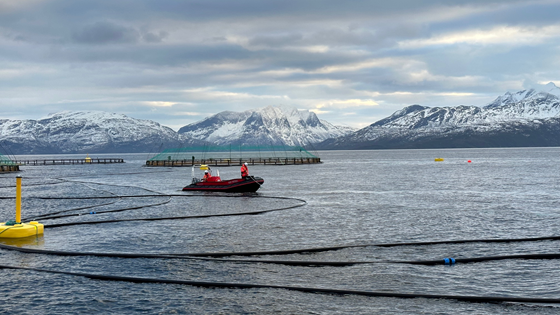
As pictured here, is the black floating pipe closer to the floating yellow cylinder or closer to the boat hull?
the floating yellow cylinder

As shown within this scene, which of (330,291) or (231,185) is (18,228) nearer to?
(330,291)

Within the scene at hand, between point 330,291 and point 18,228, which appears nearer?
point 330,291

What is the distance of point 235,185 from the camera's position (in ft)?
190

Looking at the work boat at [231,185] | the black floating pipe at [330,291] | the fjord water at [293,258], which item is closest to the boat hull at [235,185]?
the work boat at [231,185]

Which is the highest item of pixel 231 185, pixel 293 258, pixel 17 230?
pixel 231 185

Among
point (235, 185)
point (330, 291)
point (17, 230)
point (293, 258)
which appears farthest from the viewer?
point (235, 185)

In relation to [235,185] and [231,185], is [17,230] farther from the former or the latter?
[231,185]

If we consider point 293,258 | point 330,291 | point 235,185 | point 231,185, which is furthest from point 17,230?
point 231,185

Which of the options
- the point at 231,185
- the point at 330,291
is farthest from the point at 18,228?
Result: the point at 231,185

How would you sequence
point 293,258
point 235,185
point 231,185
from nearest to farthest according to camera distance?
point 293,258 → point 235,185 → point 231,185

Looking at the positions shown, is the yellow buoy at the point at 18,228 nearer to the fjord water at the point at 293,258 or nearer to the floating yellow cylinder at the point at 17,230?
the floating yellow cylinder at the point at 17,230

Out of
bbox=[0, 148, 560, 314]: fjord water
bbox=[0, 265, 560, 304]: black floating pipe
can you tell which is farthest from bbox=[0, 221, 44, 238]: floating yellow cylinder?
bbox=[0, 265, 560, 304]: black floating pipe

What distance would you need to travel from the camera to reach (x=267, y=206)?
Result: 44.8m

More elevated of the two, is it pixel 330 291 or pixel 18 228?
pixel 18 228
